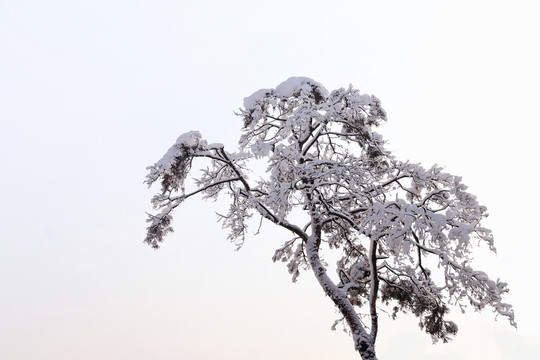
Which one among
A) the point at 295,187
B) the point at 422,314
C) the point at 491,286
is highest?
the point at 295,187

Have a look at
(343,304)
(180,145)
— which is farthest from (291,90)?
(343,304)

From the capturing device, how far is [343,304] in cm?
1298

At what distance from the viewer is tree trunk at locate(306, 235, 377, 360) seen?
1244cm

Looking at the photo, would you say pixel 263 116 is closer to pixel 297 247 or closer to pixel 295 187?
pixel 295 187

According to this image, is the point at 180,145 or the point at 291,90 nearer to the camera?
the point at 180,145

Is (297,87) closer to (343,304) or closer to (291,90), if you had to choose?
(291,90)

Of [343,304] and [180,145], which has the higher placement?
[180,145]

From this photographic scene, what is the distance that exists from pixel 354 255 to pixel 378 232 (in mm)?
5748

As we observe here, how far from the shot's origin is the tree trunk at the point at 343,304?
12438mm

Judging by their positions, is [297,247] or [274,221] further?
[297,247]

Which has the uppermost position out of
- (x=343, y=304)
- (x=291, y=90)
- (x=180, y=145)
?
(x=291, y=90)

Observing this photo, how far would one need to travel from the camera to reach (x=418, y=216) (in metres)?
10.6

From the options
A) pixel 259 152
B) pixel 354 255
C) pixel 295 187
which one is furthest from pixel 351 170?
pixel 354 255

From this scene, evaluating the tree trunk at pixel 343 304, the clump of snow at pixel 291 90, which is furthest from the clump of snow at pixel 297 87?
the tree trunk at pixel 343 304
